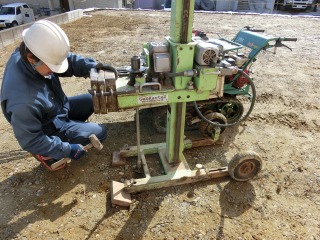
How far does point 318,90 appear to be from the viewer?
5484mm

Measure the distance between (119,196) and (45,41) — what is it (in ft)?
5.71

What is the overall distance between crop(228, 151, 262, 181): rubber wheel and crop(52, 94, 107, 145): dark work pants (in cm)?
170

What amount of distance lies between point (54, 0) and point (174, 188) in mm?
19516

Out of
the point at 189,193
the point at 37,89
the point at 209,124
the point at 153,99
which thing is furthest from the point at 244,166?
the point at 37,89

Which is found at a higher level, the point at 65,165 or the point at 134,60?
the point at 134,60

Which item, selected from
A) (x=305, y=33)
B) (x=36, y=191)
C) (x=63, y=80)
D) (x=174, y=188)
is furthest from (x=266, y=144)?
(x=305, y=33)

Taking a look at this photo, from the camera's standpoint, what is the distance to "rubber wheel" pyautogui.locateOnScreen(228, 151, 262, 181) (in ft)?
9.77

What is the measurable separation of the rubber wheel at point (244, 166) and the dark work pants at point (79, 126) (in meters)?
1.70

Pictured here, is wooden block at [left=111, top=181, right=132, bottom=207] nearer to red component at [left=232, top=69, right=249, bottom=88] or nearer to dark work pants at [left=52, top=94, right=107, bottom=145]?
dark work pants at [left=52, top=94, right=107, bottom=145]

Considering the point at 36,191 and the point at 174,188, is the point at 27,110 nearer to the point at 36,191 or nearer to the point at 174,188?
the point at 36,191

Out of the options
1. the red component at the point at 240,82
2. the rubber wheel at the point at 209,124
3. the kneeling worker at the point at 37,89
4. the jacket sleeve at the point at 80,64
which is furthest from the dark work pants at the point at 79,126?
the red component at the point at 240,82

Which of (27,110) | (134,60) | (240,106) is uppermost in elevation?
(134,60)

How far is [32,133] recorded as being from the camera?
2.52 m

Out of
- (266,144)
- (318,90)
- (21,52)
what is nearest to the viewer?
(21,52)
